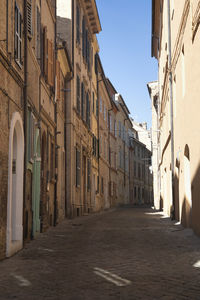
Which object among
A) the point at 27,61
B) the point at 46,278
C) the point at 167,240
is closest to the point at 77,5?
the point at 27,61

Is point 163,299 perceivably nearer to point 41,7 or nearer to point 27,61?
point 27,61

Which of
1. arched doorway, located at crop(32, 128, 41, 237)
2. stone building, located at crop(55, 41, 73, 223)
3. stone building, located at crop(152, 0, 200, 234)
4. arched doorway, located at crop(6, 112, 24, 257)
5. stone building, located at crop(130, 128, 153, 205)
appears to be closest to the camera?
arched doorway, located at crop(6, 112, 24, 257)

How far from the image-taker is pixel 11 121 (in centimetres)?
930

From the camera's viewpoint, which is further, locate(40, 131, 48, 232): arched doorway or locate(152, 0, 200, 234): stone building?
locate(40, 131, 48, 232): arched doorway

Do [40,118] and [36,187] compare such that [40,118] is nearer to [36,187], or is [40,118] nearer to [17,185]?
[36,187]

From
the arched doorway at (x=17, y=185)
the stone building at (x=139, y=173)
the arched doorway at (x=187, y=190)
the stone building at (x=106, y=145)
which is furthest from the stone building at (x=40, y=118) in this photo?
the stone building at (x=139, y=173)

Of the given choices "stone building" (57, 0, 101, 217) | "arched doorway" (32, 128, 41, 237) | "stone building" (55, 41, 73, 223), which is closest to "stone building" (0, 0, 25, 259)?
"arched doorway" (32, 128, 41, 237)

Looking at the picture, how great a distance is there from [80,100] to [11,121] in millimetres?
15684

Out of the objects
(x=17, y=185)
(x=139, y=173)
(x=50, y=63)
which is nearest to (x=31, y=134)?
(x=17, y=185)

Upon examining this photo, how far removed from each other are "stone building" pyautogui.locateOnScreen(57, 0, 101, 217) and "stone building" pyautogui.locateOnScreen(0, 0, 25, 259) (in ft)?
35.7

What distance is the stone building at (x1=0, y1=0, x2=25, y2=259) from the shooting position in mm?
8656

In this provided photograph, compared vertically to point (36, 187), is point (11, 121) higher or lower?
higher

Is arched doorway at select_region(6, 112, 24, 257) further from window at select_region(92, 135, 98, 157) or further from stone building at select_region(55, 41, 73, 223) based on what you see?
window at select_region(92, 135, 98, 157)

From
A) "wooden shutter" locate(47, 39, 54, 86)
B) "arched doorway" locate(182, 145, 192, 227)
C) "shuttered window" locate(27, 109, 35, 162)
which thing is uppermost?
"wooden shutter" locate(47, 39, 54, 86)
